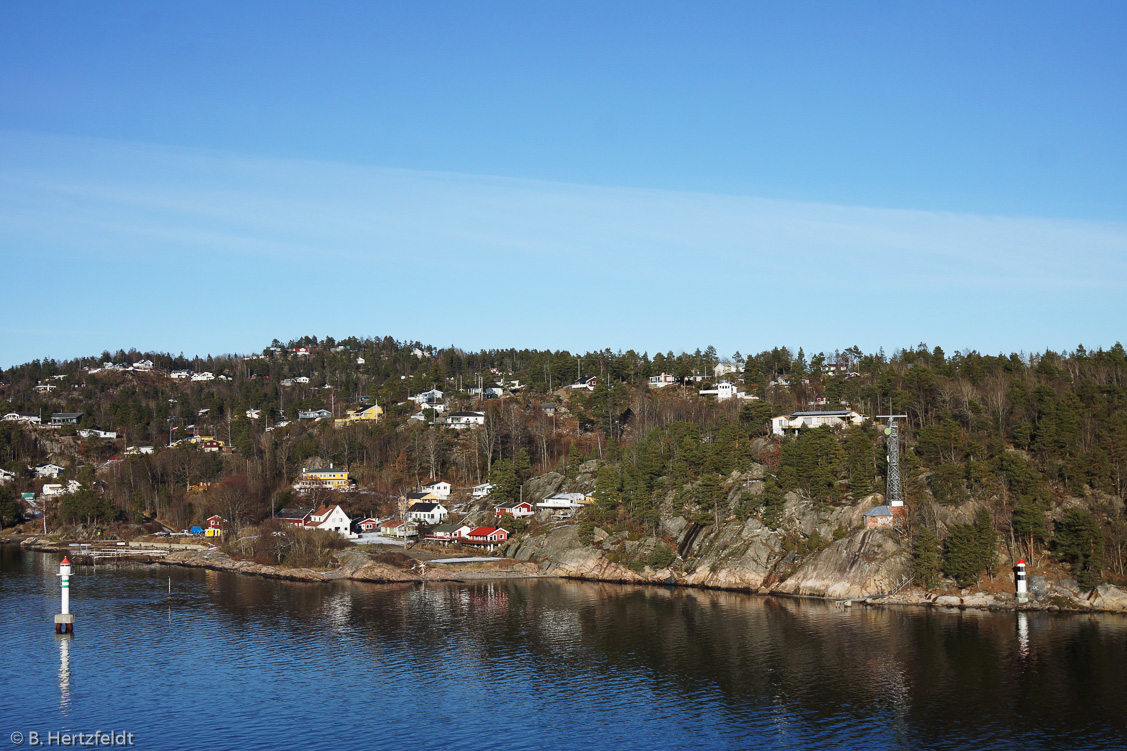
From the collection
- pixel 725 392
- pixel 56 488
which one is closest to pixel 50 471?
pixel 56 488

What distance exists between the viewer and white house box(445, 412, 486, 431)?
4806 inches

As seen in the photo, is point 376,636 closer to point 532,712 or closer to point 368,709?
point 368,709

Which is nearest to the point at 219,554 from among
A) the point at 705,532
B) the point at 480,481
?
the point at 480,481

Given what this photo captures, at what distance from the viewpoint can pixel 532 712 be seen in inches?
1500

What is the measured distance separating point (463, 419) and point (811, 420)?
180 feet

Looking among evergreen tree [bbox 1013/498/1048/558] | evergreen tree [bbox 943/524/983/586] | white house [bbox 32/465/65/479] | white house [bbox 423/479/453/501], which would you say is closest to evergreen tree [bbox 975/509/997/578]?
evergreen tree [bbox 943/524/983/586]

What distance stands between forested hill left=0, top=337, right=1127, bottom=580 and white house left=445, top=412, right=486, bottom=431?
168 cm

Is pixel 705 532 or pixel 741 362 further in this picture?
pixel 741 362

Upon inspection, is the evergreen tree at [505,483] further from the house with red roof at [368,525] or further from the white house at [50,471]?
the white house at [50,471]

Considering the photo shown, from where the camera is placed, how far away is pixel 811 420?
86000mm

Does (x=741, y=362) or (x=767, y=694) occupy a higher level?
(x=741, y=362)

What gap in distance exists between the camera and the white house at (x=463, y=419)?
122062 mm

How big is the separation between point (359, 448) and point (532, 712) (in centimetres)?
8173

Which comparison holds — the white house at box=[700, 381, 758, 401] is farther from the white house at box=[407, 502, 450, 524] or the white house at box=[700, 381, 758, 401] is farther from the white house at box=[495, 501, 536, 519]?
the white house at box=[407, 502, 450, 524]
